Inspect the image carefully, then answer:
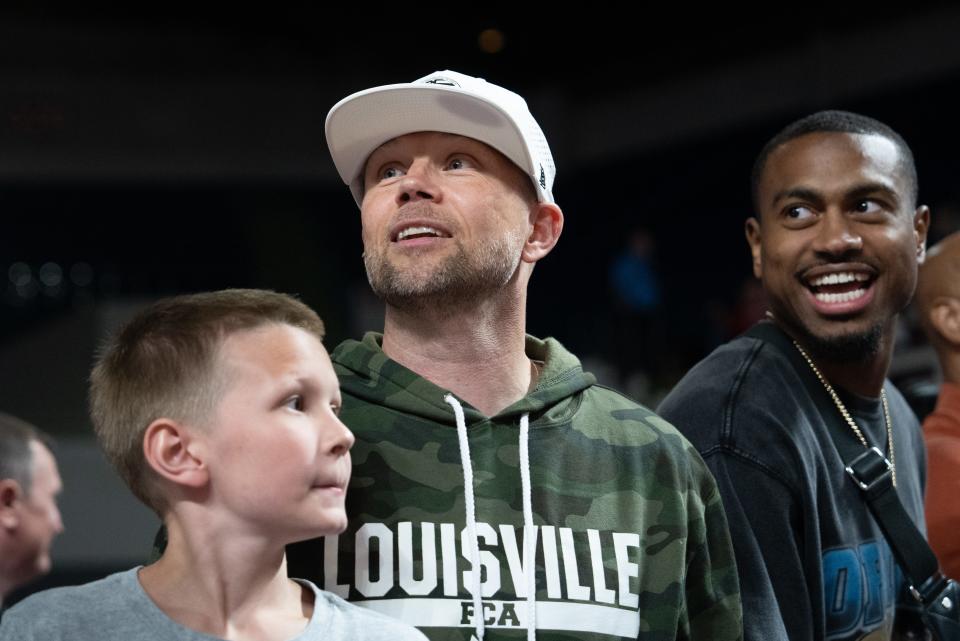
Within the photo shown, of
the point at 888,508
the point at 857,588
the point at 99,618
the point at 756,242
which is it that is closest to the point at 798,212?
the point at 756,242

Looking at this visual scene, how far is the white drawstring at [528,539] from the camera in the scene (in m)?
1.63

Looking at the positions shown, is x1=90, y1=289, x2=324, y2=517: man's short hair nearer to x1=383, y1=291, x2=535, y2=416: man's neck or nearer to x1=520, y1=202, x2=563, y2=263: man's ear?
x1=383, y1=291, x2=535, y2=416: man's neck

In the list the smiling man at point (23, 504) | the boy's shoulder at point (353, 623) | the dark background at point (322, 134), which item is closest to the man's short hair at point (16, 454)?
the smiling man at point (23, 504)

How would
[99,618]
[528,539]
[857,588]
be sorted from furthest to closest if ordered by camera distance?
[857,588], [528,539], [99,618]

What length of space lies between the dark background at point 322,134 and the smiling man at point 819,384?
27.9 feet

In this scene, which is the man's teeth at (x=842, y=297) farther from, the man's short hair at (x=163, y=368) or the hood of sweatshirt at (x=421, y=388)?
the man's short hair at (x=163, y=368)

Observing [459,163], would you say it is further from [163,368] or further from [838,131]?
[838,131]

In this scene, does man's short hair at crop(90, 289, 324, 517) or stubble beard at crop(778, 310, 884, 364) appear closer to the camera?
man's short hair at crop(90, 289, 324, 517)

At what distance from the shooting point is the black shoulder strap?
2.06 meters

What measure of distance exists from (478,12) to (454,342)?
10332mm

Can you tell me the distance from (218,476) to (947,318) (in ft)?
5.46

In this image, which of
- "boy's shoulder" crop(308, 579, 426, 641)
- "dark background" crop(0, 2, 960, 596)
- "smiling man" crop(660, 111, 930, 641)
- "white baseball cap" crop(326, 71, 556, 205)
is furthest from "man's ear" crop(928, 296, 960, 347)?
"dark background" crop(0, 2, 960, 596)

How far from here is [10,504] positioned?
2867 millimetres

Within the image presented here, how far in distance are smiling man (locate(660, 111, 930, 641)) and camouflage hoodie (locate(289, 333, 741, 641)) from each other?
17cm
